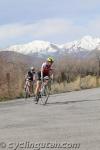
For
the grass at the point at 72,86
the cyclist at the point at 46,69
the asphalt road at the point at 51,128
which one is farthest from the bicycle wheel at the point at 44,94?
the grass at the point at 72,86

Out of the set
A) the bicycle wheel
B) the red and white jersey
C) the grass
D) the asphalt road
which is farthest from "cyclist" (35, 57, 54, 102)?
the grass

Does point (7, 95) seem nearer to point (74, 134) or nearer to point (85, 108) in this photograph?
point (85, 108)

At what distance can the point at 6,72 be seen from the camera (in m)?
33.8

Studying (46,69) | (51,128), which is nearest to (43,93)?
(46,69)

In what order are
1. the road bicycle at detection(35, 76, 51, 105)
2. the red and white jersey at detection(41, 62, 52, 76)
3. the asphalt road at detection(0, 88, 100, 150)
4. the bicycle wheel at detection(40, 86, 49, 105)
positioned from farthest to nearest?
1. the bicycle wheel at detection(40, 86, 49, 105)
2. the road bicycle at detection(35, 76, 51, 105)
3. the red and white jersey at detection(41, 62, 52, 76)
4. the asphalt road at detection(0, 88, 100, 150)

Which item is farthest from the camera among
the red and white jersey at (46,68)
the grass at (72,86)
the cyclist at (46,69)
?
the grass at (72,86)

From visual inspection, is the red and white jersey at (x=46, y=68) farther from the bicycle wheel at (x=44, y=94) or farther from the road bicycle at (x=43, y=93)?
the bicycle wheel at (x=44, y=94)

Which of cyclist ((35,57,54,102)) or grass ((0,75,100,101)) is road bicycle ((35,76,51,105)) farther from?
grass ((0,75,100,101))

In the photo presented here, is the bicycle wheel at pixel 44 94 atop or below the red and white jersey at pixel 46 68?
below

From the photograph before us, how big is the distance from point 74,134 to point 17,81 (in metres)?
21.5

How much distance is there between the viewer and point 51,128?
13.1 metres

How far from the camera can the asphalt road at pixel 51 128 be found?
34.9 feet

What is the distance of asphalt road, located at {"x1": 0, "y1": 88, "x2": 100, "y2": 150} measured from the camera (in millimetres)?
10648

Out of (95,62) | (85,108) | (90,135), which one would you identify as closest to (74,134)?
(90,135)
